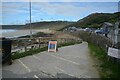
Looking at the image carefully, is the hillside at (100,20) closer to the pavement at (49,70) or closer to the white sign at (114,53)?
the white sign at (114,53)

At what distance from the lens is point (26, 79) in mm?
9367

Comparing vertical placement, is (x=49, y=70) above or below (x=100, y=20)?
below

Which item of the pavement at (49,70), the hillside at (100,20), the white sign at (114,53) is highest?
the hillside at (100,20)

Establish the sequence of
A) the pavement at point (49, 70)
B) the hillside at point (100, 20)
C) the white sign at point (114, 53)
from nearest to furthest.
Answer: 1. the pavement at point (49, 70)
2. the white sign at point (114, 53)
3. the hillside at point (100, 20)

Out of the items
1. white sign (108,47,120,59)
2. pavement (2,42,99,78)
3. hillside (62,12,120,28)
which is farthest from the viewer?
hillside (62,12,120,28)

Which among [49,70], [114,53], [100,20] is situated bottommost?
[49,70]

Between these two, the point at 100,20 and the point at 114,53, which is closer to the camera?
the point at 114,53

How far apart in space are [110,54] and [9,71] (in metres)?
6.07

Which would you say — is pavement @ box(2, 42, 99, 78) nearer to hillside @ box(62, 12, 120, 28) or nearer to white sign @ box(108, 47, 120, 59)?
white sign @ box(108, 47, 120, 59)

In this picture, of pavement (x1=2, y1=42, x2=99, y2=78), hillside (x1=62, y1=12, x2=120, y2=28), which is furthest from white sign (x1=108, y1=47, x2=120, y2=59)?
hillside (x1=62, y1=12, x2=120, y2=28)

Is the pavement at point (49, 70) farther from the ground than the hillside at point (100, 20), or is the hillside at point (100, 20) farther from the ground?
the hillside at point (100, 20)

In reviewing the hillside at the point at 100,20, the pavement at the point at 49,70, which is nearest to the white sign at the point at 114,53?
the pavement at the point at 49,70

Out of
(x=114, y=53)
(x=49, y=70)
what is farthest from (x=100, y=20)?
(x=49, y=70)

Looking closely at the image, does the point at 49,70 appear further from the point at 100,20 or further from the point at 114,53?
the point at 100,20
